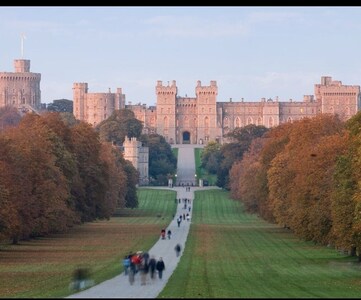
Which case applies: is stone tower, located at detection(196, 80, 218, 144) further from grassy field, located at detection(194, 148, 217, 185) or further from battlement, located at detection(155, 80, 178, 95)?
grassy field, located at detection(194, 148, 217, 185)

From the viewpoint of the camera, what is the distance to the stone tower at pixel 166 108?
193750 mm

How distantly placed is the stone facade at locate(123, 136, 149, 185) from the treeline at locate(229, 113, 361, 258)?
70970 millimetres

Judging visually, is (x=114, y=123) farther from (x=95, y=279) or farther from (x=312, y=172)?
(x=95, y=279)

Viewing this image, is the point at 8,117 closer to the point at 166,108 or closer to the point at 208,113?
the point at 166,108

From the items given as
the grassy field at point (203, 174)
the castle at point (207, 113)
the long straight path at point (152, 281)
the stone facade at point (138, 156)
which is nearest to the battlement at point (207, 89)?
the castle at point (207, 113)

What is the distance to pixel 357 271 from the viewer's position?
1163 inches

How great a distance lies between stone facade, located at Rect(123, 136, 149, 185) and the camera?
5354 inches

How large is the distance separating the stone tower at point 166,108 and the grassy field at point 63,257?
12862 cm

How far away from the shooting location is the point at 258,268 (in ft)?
98.8

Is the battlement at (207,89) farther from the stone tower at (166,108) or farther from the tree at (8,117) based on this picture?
the tree at (8,117)

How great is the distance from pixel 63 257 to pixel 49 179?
11.4m

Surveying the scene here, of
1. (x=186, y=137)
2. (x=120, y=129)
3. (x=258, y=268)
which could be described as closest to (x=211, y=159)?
(x=120, y=129)

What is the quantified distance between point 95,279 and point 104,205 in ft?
114
